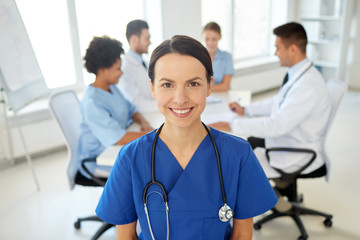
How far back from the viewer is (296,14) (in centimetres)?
552

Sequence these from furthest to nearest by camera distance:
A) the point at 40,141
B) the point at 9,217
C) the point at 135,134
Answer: the point at 40,141 → the point at 9,217 → the point at 135,134

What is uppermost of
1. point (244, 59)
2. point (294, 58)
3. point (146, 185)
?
point (294, 58)

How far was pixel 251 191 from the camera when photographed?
3.52 ft

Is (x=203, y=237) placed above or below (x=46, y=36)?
below

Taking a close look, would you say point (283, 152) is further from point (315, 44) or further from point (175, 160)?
point (315, 44)

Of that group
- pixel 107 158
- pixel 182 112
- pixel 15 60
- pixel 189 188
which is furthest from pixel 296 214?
pixel 15 60

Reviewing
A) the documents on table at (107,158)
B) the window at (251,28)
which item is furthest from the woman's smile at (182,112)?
the window at (251,28)

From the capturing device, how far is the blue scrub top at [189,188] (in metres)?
1.03

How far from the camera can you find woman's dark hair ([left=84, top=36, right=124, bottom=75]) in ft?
6.72

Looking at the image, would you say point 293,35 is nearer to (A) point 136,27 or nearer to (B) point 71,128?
(A) point 136,27

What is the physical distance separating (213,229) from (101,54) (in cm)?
133

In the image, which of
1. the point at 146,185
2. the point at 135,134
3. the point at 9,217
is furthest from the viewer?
the point at 9,217

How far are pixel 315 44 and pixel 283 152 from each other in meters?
3.92

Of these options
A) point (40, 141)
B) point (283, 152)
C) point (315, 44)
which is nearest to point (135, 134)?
point (283, 152)
